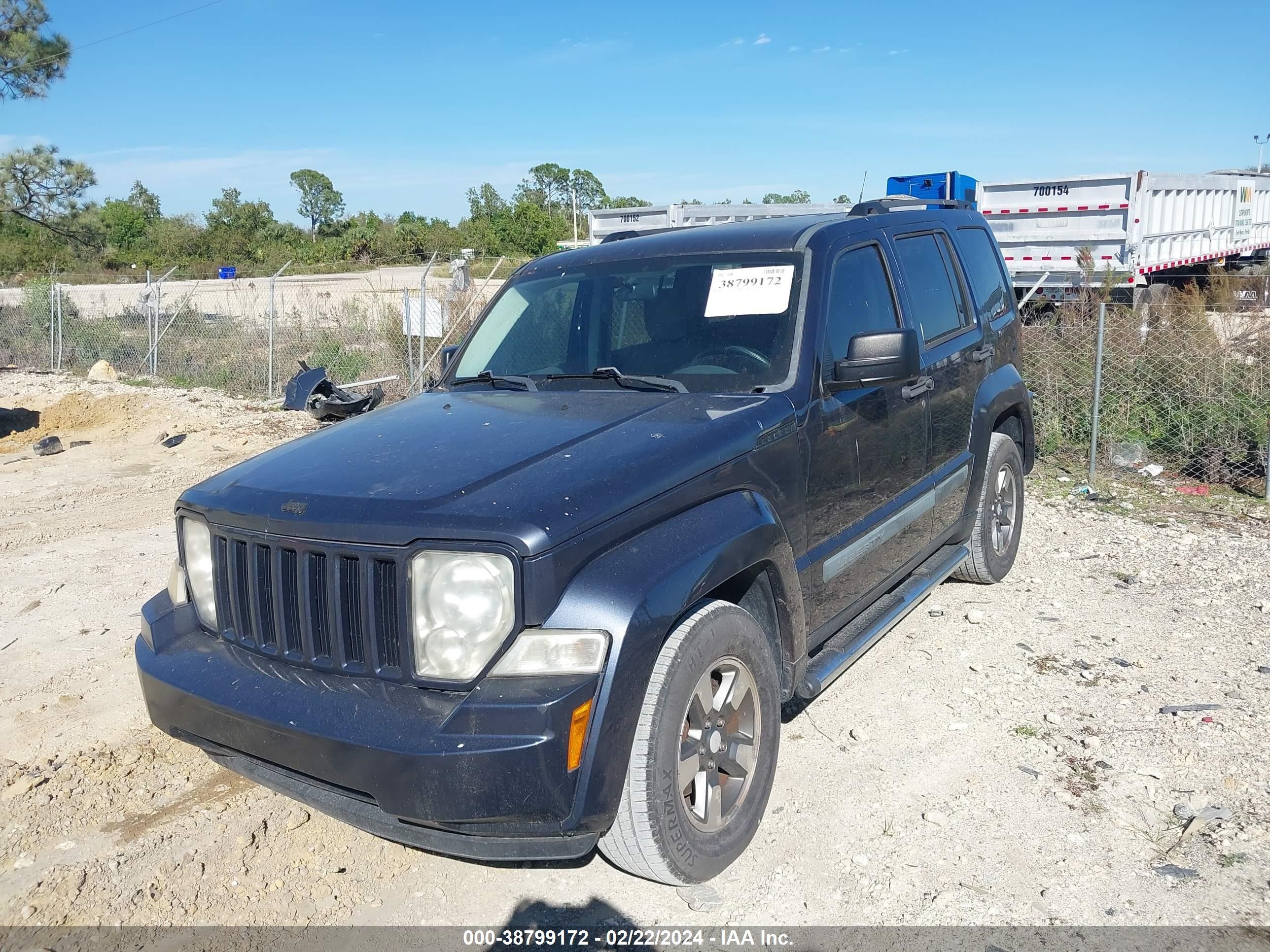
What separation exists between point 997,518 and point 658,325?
2.84m

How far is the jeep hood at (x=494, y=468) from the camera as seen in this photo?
2.68 meters

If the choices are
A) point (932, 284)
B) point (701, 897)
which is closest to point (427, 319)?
point (932, 284)

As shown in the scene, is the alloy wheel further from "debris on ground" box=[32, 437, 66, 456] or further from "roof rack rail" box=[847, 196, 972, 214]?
"debris on ground" box=[32, 437, 66, 456]

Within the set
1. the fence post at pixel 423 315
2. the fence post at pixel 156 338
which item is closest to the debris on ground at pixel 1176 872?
the fence post at pixel 423 315

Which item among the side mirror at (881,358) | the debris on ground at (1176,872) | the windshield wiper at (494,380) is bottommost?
the debris on ground at (1176,872)

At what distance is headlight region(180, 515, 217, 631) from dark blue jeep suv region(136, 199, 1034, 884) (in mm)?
15

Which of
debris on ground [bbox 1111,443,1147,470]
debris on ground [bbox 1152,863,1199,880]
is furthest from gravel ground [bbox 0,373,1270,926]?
debris on ground [bbox 1111,443,1147,470]

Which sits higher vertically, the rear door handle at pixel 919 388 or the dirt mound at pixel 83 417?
the rear door handle at pixel 919 388

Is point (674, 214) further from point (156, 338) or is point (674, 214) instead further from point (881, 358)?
point (881, 358)

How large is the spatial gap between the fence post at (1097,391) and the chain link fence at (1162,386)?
25mm

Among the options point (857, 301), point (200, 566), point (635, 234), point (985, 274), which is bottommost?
point (200, 566)

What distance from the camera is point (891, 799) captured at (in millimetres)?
3637

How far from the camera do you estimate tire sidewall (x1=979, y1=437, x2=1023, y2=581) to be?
5.52 m

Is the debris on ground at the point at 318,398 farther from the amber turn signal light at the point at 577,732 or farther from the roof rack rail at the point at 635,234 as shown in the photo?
the amber turn signal light at the point at 577,732
